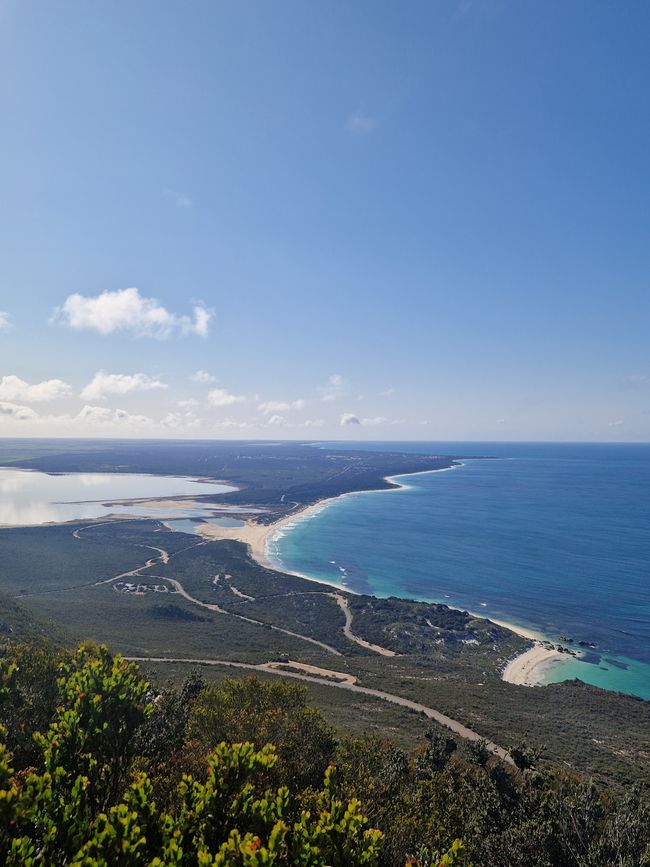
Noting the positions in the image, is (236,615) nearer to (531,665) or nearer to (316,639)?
(316,639)

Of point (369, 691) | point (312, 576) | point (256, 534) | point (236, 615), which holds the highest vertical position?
point (369, 691)

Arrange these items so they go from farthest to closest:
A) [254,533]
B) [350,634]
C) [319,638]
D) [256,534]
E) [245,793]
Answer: [254,533] → [256,534] → [350,634] → [319,638] → [245,793]

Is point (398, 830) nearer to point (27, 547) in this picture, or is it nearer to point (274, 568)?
point (274, 568)

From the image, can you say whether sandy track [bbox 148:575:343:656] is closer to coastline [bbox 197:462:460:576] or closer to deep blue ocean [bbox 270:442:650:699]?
coastline [bbox 197:462:460:576]

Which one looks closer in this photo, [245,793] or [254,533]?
[245,793]

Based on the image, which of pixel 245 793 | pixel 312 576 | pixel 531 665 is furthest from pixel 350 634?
pixel 245 793

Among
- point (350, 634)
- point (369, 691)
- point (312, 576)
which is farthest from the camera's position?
point (312, 576)

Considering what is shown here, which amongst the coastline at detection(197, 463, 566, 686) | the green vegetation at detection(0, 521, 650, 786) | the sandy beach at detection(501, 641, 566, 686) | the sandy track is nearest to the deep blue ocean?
the sandy beach at detection(501, 641, 566, 686)
